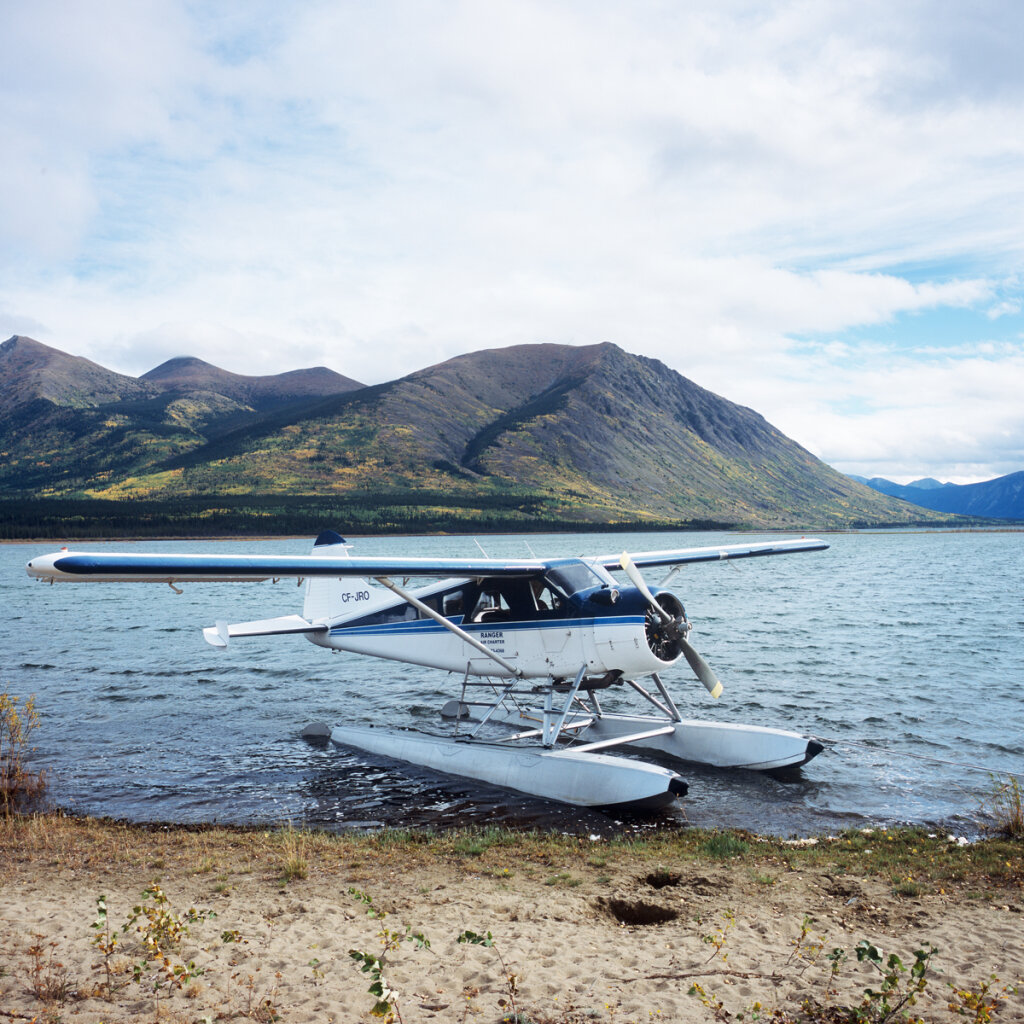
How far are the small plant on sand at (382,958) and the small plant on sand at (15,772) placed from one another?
7.05 meters

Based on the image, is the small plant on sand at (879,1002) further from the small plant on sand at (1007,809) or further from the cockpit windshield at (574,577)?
the cockpit windshield at (574,577)

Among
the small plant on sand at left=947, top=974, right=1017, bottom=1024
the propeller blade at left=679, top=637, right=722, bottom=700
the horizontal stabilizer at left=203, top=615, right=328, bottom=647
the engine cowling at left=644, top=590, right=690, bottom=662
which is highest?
the engine cowling at left=644, top=590, right=690, bottom=662

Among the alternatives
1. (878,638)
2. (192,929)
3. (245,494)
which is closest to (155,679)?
(192,929)

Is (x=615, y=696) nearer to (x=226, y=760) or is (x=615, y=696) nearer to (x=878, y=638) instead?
(x=226, y=760)

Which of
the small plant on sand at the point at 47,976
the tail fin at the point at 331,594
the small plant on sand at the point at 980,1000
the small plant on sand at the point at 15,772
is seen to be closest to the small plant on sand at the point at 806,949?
the small plant on sand at the point at 980,1000

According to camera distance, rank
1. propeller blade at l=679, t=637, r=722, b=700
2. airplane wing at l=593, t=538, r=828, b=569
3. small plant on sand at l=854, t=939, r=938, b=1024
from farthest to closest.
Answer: airplane wing at l=593, t=538, r=828, b=569
propeller blade at l=679, t=637, r=722, b=700
small plant on sand at l=854, t=939, r=938, b=1024

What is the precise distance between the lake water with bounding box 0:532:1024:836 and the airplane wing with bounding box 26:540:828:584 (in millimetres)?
3330

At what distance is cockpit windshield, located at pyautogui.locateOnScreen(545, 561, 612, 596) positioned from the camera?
36.6 feet

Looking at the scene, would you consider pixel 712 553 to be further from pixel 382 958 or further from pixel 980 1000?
pixel 382 958

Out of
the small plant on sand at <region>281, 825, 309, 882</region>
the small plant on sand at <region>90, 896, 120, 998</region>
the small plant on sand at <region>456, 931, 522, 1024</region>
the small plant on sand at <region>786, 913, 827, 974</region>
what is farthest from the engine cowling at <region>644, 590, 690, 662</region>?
the small plant on sand at <region>90, 896, 120, 998</region>

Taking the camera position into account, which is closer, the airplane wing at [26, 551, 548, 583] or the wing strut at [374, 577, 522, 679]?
the airplane wing at [26, 551, 548, 583]

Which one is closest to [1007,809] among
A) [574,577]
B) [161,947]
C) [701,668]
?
[701,668]

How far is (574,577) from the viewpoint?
11305 mm

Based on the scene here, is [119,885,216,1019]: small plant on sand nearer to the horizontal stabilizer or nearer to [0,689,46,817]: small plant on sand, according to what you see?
[0,689,46,817]: small plant on sand
